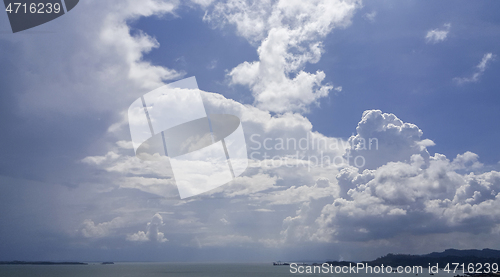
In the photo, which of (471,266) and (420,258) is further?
(420,258)

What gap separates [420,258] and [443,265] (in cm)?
1158

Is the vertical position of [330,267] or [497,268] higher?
[497,268]

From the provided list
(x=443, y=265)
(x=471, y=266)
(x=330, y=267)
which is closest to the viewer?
(x=471, y=266)

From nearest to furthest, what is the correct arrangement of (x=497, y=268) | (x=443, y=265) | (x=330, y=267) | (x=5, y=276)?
(x=497, y=268), (x=5, y=276), (x=443, y=265), (x=330, y=267)

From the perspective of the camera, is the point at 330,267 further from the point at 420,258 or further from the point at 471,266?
Result: the point at 471,266

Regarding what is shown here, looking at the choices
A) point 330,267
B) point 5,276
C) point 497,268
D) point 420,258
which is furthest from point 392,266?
point 5,276

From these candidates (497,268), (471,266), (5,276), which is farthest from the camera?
(471,266)

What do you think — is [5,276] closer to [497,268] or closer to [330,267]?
[330,267]

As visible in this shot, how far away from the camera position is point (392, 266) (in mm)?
175250

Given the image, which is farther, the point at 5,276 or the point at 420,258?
the point at 420,258

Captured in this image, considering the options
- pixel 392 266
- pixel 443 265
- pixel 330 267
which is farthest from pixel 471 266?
pixel 330 267

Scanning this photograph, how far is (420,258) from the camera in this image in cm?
17875

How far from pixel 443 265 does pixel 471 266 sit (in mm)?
26767

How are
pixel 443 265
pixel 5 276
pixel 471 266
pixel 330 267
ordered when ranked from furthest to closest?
1. pixel 330 267
2. pixel 443 265
3. pixel 471 266
4. pixel 5 276
